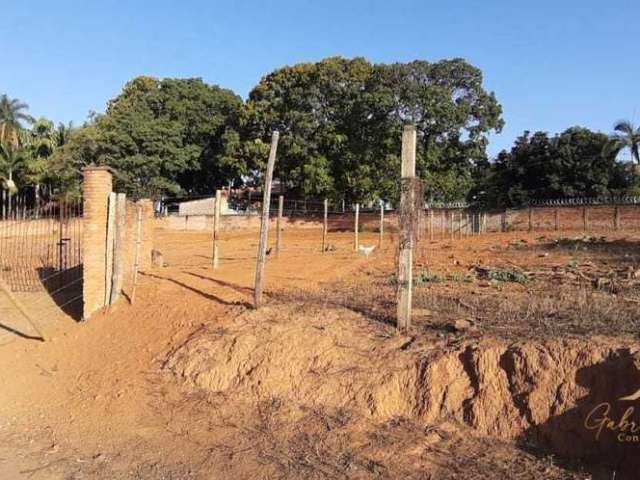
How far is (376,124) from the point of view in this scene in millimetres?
37375

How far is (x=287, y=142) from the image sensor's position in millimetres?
38375

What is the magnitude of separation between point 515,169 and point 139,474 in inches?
1503

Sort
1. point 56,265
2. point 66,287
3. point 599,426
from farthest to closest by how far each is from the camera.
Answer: point 56,265 < point 66,287 < point 599,426

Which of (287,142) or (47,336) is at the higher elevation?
(287,142)

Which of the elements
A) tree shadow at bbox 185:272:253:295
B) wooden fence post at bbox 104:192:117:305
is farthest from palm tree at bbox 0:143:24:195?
wooden fence post at bbox 104:192:117:305

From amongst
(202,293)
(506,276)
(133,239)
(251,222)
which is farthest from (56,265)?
(251,222)

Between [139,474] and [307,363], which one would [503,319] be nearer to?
[307,363]

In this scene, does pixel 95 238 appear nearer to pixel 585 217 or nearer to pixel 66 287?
pixel 66 287

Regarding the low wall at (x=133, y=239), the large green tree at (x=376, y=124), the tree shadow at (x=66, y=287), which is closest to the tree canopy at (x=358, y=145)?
the large green tree at (x=376, y=124)

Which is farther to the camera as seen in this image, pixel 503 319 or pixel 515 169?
pixel 515 169

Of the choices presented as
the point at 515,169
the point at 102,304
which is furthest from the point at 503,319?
the point at 515,169

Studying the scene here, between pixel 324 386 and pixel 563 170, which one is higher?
pixel 563 170

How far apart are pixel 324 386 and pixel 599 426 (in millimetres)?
2461

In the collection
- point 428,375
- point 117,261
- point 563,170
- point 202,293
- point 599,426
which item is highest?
point 563,170
